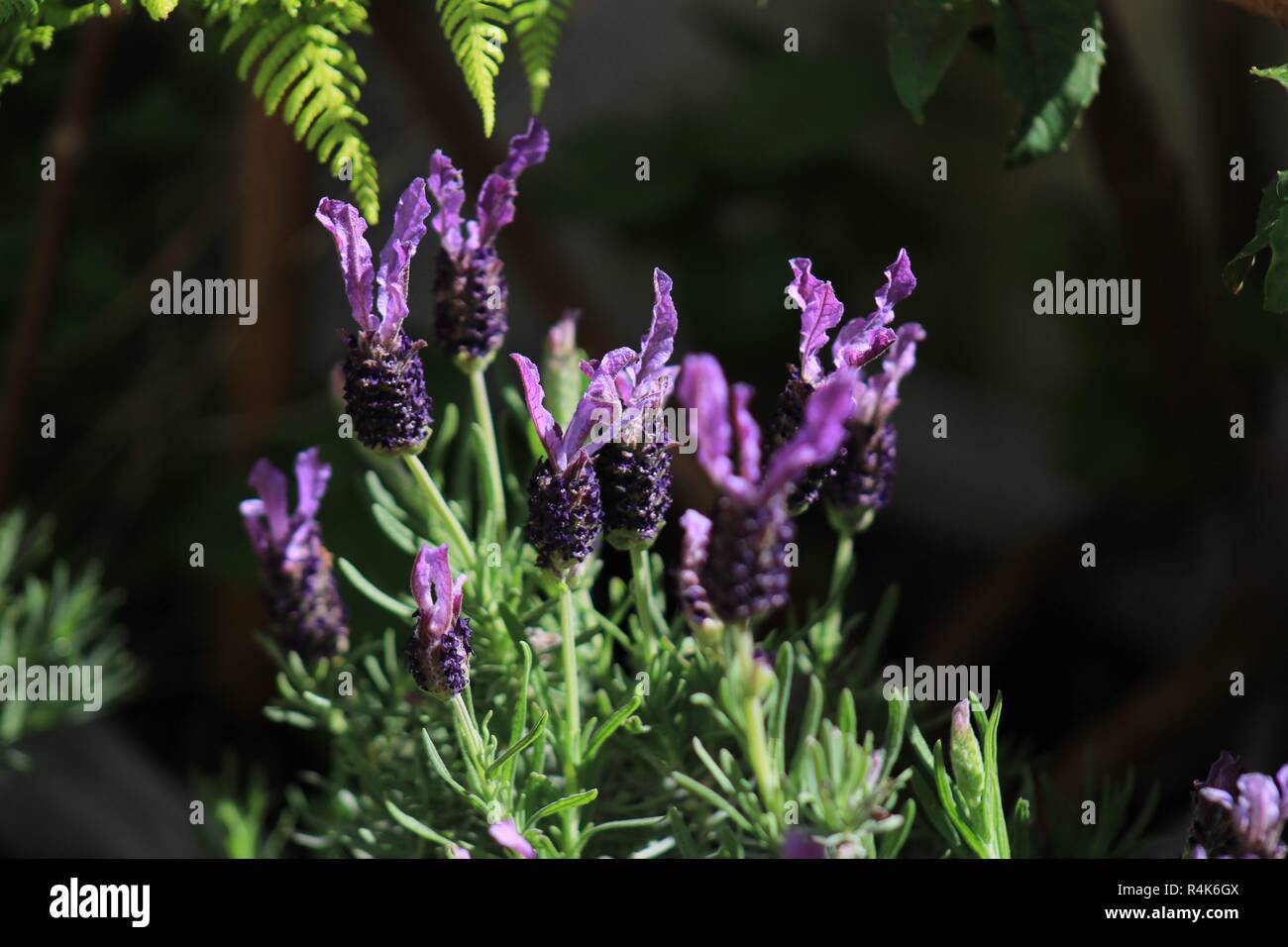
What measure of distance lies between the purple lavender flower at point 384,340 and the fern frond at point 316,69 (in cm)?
3

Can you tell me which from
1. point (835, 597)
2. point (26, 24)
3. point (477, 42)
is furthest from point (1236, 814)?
point (26, 24)

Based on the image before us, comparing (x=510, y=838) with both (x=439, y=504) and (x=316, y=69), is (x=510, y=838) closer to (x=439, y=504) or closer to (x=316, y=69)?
(x=439, y=504)

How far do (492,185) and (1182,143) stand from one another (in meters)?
1.29

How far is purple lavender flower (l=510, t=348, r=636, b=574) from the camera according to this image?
0.47 m

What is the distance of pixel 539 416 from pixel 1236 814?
288 mm

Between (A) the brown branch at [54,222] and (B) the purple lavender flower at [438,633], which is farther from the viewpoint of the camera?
(A) the brown branch at [54,222]

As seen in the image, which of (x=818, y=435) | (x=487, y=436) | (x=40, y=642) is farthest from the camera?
(x=40, y=642)

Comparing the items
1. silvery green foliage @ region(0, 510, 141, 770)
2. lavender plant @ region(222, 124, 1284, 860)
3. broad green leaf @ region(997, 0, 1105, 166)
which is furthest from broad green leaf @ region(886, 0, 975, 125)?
silvery green foliage @ region(0, 510, 141, 770)

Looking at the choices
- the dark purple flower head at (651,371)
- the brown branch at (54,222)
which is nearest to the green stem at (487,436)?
the dark purple flower head at (651,371)

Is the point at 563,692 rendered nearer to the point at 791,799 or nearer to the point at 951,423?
the point at 791,799

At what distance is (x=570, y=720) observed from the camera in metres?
0.53

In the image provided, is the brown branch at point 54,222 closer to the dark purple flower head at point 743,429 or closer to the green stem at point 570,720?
the green stem at point 570,720

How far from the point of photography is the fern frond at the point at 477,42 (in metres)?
0.51
